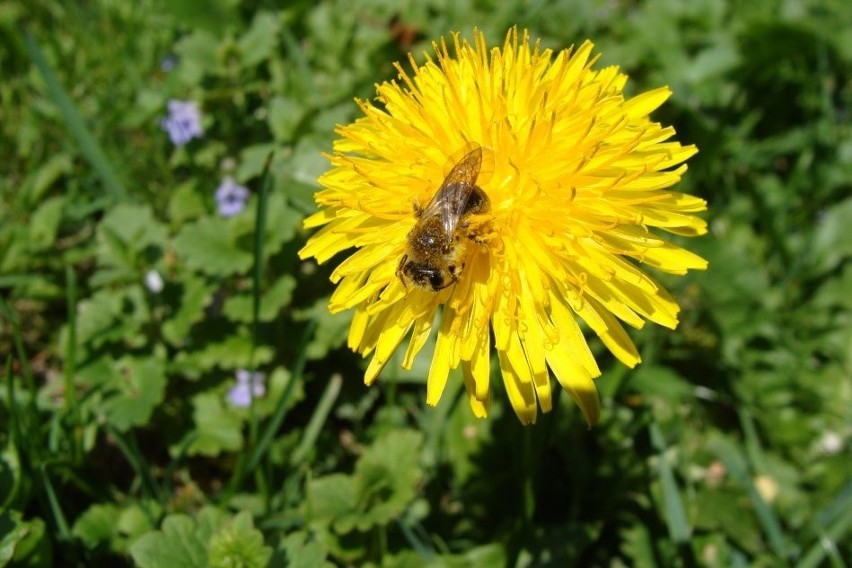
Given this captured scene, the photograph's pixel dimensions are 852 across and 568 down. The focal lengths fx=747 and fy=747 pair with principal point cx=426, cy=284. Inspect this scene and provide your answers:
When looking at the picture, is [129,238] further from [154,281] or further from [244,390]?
[244,390]

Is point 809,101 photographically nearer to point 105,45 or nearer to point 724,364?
point 724,364

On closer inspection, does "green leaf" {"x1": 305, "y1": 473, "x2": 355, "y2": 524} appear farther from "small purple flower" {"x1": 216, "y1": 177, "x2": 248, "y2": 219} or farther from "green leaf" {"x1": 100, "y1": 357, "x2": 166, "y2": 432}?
"small purple flower" {"x1": 216, "y1": 177, "x2": 248, "y2": 219}

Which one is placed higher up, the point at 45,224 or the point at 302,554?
the point at 45,224

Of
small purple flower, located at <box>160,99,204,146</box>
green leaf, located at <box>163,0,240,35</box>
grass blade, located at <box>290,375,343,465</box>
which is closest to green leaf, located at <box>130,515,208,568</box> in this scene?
grass blade, located at <box>290,375,343,465</box>

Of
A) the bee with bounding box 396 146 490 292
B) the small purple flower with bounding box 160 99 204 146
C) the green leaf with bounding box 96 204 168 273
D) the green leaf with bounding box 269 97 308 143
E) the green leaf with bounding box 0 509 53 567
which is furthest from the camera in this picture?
the small purple flower with bounding box 160 99 204 146

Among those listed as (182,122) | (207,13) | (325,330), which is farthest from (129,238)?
(207,13)
